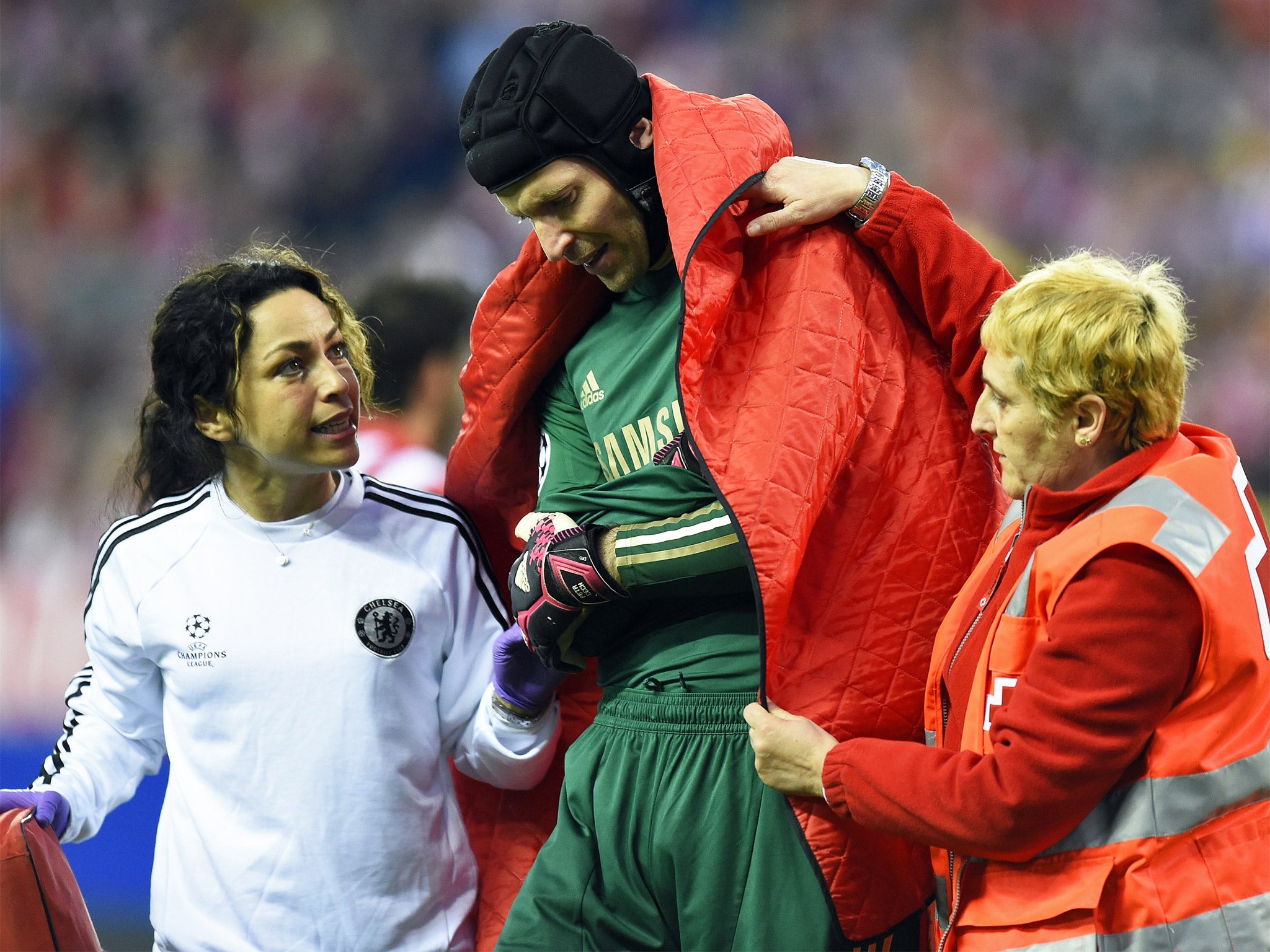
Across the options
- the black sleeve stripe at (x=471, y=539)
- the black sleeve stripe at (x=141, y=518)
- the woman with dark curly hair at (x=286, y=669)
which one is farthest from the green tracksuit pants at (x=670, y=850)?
the black sleeve stripe at (x=141, y=518)

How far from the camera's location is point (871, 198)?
1422mm

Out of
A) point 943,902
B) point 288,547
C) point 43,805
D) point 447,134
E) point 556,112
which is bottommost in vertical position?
point 943,902

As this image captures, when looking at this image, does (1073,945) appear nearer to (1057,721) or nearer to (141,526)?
(1057,721)

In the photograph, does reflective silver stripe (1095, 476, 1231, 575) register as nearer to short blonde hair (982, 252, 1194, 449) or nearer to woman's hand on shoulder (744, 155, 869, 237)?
short blonde hair (982, 252, 1194, 449)

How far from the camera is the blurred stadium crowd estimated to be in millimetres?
4656

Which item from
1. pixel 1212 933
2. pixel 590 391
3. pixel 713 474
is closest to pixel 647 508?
pixel 713 474

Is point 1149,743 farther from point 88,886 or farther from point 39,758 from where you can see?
point 39,758

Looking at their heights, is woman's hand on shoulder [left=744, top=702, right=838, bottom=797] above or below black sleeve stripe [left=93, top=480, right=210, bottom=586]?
below

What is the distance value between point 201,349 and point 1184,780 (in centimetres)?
136

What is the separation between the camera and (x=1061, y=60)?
5.02m

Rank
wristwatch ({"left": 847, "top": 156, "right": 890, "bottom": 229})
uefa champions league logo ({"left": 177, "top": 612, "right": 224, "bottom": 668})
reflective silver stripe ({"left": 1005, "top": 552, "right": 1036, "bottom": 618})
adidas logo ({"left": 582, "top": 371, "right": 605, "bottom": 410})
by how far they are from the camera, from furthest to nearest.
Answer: uefa champions league logo ({"left": 177, "top": 612, "right": 224, "bottom": 668}) < adidas logo ({"left": 582, "top": 371, "right": 605, "bottom": 410}) < wristwatch ({"left": 847, "top": 156, "right": 890, "bottom": 229}) < reflective silver stripe ({"left": 1005, "top": 552, "right": 1036, "bottom": 618})

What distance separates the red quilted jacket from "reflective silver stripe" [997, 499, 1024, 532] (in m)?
0.06

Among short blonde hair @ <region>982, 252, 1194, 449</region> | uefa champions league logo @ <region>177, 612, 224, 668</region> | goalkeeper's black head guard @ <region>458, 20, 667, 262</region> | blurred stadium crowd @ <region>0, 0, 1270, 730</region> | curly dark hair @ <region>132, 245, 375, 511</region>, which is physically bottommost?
uefa champions league logo @ <region>177, 612, 224, 668</region>

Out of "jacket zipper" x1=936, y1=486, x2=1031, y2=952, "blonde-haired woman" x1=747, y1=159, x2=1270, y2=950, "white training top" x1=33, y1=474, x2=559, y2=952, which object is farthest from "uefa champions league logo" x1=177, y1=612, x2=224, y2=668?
"jacket zipper" x1=936, y1=486, x2=1031, y2=952
